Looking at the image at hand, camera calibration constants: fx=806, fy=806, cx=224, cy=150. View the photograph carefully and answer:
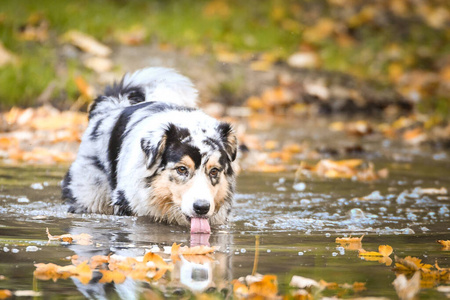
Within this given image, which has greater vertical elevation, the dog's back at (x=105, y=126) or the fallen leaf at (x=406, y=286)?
the dog's back at (x=105, y=126)

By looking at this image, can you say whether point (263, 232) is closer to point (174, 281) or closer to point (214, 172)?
point (214, 172)

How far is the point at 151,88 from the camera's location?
6852 mm

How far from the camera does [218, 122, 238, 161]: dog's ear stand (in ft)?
18.6

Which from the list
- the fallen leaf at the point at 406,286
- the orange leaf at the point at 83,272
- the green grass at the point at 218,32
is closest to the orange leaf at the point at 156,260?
the orange leaf at the point at 83,272

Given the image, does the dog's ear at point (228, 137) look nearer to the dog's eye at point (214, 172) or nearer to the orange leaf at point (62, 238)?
the dog's eye at point (214, 172)

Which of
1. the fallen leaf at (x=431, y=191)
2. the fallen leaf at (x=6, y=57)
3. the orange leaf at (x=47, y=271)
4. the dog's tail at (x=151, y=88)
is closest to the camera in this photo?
the orange leaf at (x=47, y=271)

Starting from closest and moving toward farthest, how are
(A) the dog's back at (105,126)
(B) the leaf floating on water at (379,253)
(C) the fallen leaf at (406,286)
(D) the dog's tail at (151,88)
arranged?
(C) the fallen leaf at (406,286), (B) the leaf floating on water at (379,253), (A) the dog's back at (105,126), (D) the dog's tail at (151,88)

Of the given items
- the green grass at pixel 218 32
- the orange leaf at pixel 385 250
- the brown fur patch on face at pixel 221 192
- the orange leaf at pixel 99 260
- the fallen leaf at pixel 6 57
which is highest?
the green grass at pixel 218 32

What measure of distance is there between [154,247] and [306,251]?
87 cm

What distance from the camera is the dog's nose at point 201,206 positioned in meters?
5.18

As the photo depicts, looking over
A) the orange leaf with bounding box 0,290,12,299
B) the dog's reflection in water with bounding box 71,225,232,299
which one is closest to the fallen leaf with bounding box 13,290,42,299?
the orange leaf with bounding box 0,290,12,299

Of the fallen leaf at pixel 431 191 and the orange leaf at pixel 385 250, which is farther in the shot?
the fallen leaf at pixel 431 191

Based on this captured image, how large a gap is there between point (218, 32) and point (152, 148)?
901 centimetres

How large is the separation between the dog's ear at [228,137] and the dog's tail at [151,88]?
3.89 feet
